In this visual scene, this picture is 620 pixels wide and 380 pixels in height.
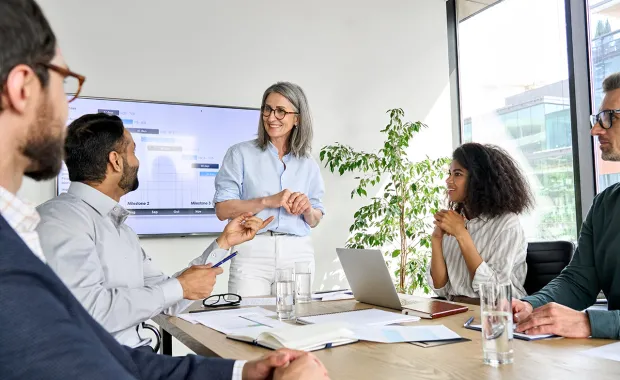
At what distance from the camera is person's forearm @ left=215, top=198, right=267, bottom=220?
2.74 metres

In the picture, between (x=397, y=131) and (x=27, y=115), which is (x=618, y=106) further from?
(x=397, y=131)

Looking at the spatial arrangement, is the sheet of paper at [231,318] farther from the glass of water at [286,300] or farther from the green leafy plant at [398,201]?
the green leafy plant at [398,201]

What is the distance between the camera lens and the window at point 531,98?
3.97 m

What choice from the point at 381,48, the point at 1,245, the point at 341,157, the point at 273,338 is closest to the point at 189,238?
the point at 341,157

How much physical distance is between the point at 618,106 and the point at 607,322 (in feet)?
2.62

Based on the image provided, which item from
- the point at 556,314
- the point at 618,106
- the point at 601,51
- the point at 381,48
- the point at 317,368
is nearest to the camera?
the point at 317,368

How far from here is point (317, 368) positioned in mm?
1065

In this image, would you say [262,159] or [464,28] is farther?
[464,28]

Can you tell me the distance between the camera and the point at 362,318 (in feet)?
5.93

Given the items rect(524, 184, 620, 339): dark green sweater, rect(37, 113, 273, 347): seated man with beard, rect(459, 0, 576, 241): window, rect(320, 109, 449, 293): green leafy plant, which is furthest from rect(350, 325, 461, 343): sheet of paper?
rect(459, 0, 576, 241): window

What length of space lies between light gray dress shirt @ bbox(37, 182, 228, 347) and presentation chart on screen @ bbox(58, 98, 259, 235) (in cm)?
181

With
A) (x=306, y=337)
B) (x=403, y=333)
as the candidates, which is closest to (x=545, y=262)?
(x=403, y=333)

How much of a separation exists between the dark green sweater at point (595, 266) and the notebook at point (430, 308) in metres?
0.24

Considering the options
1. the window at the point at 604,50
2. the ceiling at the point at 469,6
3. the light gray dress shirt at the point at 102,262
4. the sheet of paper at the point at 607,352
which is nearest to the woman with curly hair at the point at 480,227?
the sheet of paper at the point at 607,352
